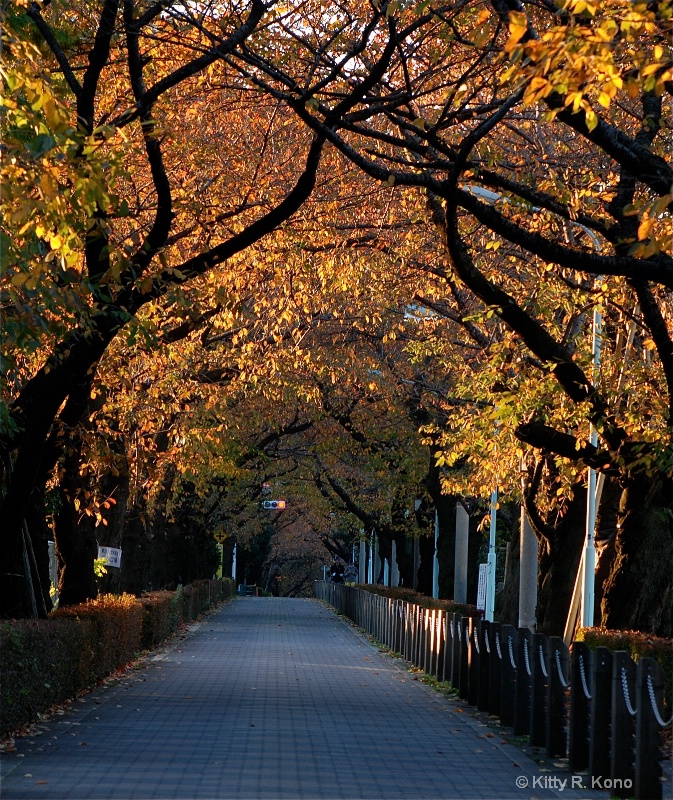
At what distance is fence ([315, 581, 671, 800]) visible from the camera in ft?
28.7

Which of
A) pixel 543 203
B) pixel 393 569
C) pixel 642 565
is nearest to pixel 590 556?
pixel 642 565

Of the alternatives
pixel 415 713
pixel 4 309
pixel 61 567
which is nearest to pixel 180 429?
pixel 61 567

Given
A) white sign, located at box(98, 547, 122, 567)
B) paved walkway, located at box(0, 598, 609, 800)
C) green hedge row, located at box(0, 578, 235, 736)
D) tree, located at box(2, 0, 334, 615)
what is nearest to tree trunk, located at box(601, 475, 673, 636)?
paved walkway, located at box(0, 598, 609, 800)

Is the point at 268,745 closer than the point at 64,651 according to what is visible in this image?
Yes

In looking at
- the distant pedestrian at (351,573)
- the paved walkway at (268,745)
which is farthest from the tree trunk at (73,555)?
the distant pedestrian at (351,573)

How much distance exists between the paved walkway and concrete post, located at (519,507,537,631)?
7.08 feet

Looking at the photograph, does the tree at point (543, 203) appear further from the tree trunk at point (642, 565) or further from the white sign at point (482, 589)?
the white sign at point (482, 589)

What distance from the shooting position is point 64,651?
14008 millimetres

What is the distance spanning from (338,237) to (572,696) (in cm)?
Answer: 871

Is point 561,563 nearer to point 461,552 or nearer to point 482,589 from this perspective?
point 482,589

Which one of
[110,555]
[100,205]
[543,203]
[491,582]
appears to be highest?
[543,203]

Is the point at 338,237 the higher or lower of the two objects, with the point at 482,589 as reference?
higher

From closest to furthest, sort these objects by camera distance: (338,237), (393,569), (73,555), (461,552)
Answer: (338,237) → (73,555) → (461,552) → (393,569)

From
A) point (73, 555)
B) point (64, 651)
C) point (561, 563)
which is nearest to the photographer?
point (64, 651)
